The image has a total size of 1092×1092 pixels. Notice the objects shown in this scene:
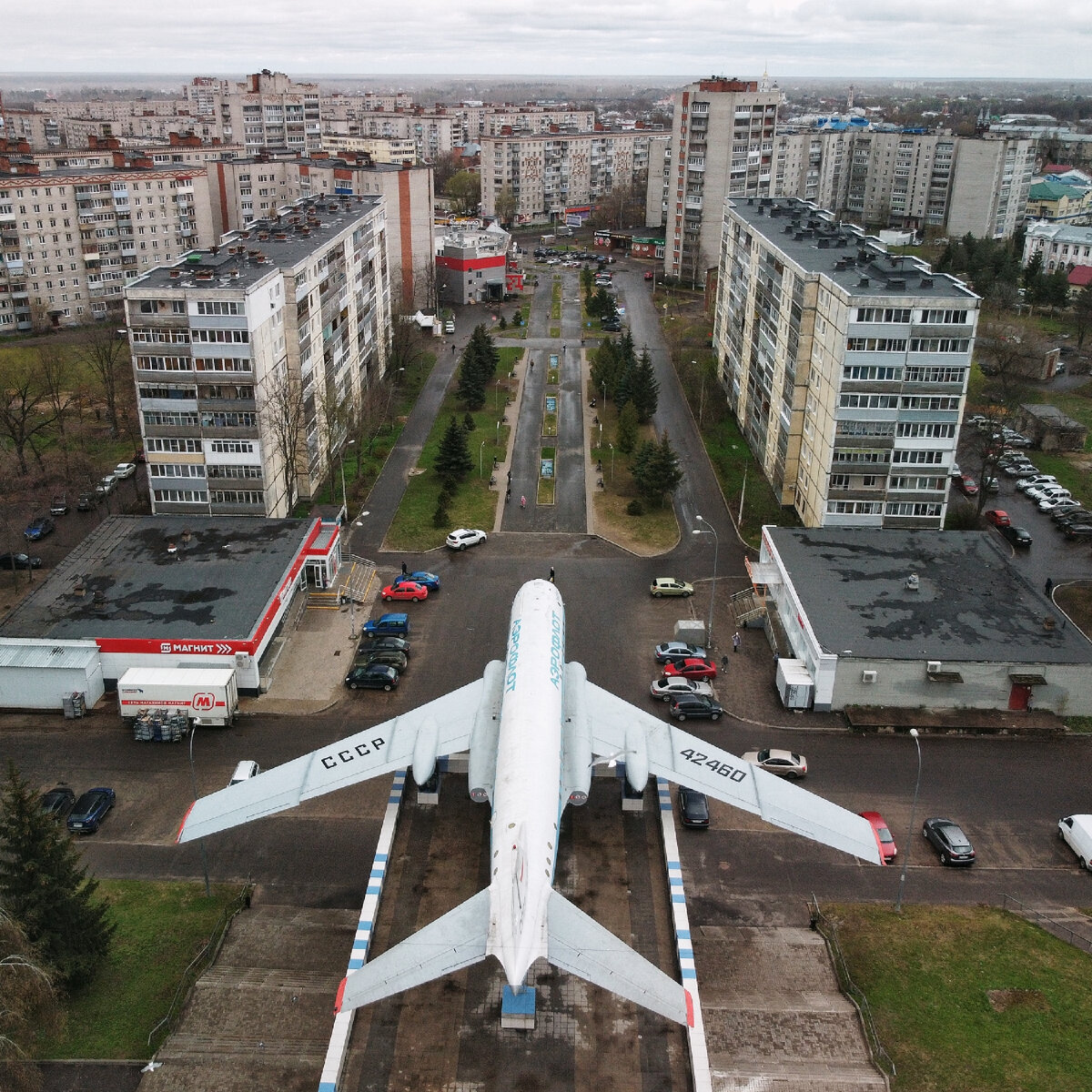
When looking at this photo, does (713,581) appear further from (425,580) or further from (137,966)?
(137,966)

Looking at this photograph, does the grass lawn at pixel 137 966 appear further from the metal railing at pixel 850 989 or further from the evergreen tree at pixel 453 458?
the evergreen tree at pixel 453 458

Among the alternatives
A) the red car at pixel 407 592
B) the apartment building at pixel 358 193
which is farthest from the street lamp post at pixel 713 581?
the apartment building at pixel 358 193

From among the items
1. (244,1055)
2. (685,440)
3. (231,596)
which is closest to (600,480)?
(685,440)

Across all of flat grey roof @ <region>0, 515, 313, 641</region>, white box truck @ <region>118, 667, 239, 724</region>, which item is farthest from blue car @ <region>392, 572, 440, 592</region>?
white box truck @ <region>118, 667, 239, 724</region>

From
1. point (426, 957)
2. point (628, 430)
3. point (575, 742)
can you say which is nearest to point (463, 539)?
point (628, 430)

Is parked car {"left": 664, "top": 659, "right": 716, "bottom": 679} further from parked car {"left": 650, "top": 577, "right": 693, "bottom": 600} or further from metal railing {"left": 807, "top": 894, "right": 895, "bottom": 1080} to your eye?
metal railing {"left": 807, "top": 894, "right": 895, "bottom": 1080}
